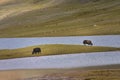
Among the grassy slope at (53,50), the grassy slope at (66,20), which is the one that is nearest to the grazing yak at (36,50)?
the grassy slope at (53,50)

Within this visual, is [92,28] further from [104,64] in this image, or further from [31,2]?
[31,2]

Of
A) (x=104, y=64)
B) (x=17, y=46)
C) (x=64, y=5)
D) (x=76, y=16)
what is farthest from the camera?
(x=64, y=5)

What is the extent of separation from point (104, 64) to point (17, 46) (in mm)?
762

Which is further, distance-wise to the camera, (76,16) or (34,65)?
(76,16)

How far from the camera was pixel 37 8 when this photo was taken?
83.4 inches

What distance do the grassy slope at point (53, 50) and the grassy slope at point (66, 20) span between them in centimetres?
16

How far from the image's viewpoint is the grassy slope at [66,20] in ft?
6.02

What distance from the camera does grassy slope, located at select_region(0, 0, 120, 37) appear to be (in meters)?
1.83

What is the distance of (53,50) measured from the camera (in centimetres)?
169

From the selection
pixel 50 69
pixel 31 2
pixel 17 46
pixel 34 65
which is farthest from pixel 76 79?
pixel 31 2

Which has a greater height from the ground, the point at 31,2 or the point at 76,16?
the point at 31,2

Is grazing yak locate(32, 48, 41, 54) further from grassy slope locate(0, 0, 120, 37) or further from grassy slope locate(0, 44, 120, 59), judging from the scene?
grassy slope locate(0, 0, 120, 37)

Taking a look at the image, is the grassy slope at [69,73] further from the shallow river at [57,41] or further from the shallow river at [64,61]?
the shallow river at [57,41]

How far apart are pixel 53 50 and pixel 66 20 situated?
40cm
